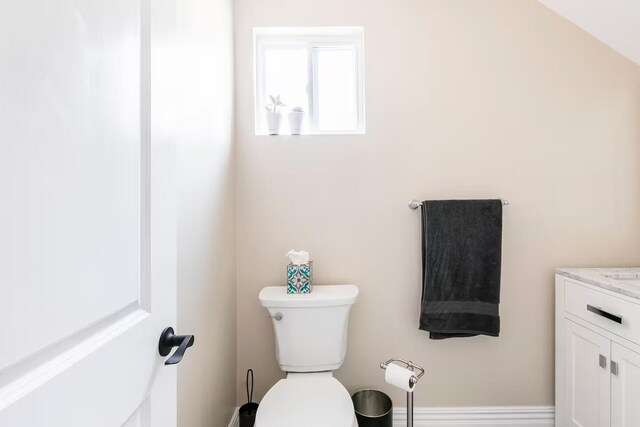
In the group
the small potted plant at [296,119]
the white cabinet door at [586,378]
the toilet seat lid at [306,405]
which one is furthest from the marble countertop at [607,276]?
the small potted plant at [296,119]

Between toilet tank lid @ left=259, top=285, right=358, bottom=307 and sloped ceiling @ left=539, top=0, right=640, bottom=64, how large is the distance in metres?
1.70

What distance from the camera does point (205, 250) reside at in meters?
1.33

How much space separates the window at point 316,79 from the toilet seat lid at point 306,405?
1.22 metres

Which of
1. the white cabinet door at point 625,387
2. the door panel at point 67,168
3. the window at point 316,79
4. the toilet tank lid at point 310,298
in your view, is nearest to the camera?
the door panel at point 67,168

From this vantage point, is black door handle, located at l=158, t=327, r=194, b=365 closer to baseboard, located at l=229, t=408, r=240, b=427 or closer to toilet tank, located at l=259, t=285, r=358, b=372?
toilet tank, located at l=259, t=285, r=358, b=372

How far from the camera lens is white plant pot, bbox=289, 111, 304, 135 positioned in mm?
1786

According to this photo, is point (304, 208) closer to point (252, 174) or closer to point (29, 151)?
point (252, 174)

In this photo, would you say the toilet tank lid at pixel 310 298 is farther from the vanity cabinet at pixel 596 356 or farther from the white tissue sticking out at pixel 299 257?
the vanity cabinet at pixel 596 356

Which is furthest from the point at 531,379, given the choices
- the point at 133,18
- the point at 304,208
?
the point at 133,18

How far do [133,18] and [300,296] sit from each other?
1241 mm

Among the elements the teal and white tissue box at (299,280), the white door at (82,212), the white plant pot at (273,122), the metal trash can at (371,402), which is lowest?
the metal trash can at (371,402)

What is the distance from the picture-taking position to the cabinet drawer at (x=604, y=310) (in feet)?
4.27

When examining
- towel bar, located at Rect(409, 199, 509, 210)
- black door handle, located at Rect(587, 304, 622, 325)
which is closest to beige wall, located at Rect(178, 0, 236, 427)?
towel bar, located at Rect(409, 199, 509, 210)

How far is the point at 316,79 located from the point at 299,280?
3.50 ft
